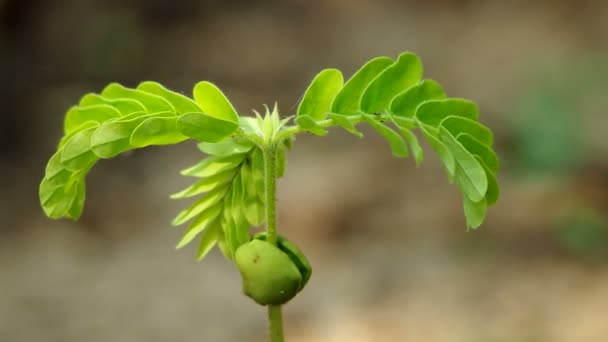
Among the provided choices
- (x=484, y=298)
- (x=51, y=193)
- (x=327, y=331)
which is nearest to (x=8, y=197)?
(x=327, y=331)

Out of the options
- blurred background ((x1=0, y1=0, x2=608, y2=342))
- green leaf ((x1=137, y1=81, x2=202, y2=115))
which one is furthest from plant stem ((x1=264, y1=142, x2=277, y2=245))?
blurred background ((x1=0, y1=0, x2=608, y2=342))

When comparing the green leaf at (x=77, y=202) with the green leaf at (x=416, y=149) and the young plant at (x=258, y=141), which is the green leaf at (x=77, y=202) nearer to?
the young plant at (x=258, y=141)

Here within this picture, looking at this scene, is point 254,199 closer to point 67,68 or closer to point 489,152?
point 489,152

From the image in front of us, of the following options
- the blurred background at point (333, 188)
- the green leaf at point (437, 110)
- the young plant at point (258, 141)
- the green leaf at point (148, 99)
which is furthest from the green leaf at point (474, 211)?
the blurred background at point (333, 188)

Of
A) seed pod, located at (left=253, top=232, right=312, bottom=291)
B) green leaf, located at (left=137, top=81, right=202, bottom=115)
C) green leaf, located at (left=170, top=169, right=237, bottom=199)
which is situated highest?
green leaf, located at (left=137, top=81, right=202, bottom=115)

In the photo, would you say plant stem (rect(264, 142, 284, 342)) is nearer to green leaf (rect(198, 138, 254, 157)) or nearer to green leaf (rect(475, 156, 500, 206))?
green leaf (rect(198, 138, 254, 157))

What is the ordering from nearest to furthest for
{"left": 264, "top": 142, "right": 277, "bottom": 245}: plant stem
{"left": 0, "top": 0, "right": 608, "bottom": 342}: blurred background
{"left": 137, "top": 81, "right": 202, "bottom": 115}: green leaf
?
{"left": 264, "top": 142, "right": 277, "bottom": 245}: plant stem, {"left": 137, "top": 81, "right": 202, "bottom": 115}: green leaf, {"left": 0, "top": 0, "right": 608, "bottom": 342}: blurred background
